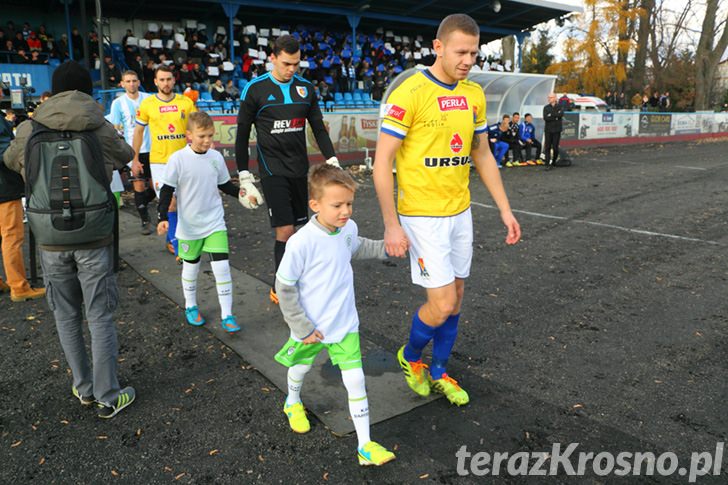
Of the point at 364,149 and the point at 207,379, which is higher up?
the point at 364,149

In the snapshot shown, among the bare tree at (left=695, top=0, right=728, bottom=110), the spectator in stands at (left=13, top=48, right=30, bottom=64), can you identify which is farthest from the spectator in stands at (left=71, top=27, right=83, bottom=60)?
the bare tree at (left=695, top=0, right=728, bottom=110)

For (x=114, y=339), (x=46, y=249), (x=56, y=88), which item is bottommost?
(x=114, y=339)

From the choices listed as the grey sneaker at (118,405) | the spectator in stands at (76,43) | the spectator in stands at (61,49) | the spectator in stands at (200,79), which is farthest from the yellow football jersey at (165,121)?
the spectator in stands at (76,43)

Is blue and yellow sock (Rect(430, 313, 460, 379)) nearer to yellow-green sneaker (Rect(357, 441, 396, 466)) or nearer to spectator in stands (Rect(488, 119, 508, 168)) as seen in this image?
yellow-green sneaker (Rect(357, 441, 396, 466))

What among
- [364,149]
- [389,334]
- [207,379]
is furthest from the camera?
[364,149]

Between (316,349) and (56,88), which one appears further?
(56,88)

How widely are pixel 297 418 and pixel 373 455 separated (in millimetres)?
561

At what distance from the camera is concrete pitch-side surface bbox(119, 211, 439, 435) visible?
10.8 feet

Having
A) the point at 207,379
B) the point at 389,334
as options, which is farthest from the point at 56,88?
the point at 389,334

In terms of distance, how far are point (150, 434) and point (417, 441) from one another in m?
1.53

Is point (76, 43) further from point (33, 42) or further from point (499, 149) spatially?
point (499, 149)

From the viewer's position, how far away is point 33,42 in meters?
17.6

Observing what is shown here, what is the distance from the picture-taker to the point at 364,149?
1662 cm

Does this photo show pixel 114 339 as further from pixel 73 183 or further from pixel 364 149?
pixel 364 149
